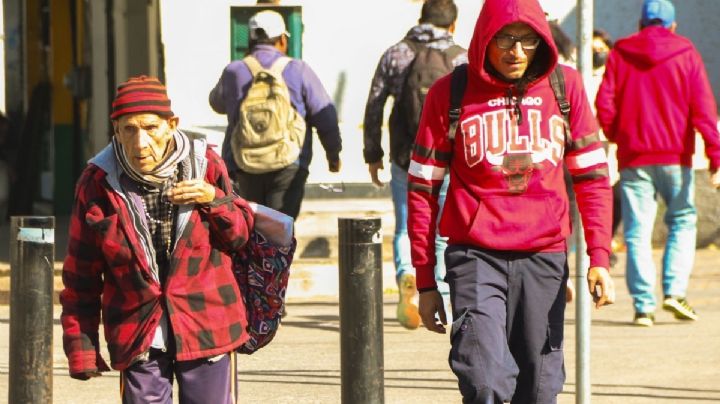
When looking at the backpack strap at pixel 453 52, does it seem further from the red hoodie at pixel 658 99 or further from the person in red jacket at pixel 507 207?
the person in red jacket at pixel 507 207

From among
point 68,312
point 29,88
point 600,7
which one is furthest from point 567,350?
point 29,88

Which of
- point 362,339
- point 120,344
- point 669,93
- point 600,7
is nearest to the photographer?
point 120,344

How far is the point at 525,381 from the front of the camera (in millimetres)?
5777

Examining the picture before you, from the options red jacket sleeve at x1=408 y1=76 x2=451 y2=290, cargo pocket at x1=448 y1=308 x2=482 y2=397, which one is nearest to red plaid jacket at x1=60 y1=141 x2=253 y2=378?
red jacket sleeve at x1=408 y1=76 x2=451 y2=290

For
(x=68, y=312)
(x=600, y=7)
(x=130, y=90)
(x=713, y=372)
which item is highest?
(x=600, y=7)

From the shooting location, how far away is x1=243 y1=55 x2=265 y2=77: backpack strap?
1019 cm

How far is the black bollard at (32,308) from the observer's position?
6.64m

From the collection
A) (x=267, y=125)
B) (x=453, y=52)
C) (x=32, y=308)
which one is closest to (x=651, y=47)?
(x=453, y=52)

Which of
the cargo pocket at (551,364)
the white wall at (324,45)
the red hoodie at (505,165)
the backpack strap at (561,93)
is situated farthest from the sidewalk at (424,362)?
the backpack strap at (561,93)

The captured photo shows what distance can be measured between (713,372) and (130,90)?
4.26m

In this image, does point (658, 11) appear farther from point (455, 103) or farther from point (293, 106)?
point (455, 103)

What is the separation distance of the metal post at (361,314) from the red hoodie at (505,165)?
0.86 meters

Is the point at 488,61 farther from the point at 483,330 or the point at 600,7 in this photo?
the point at 600,7

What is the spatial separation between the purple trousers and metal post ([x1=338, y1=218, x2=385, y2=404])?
1180mm
